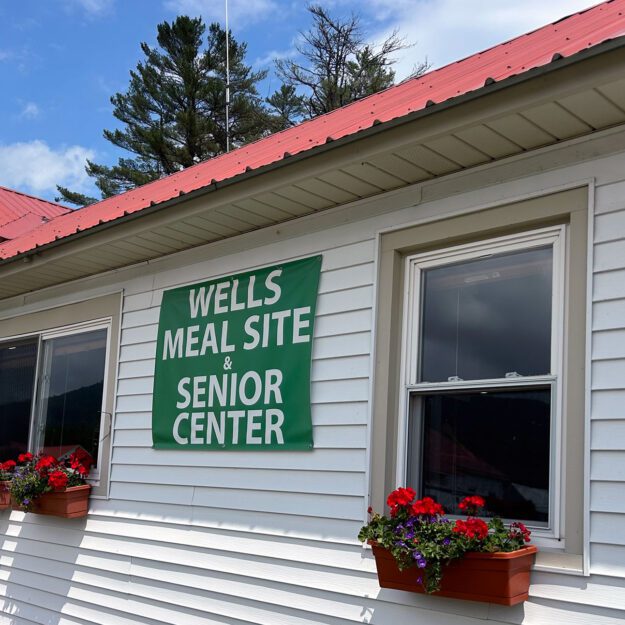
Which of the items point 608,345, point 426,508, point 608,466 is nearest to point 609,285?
point 608,345

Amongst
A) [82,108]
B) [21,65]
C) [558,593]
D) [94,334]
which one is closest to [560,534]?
[558,593]

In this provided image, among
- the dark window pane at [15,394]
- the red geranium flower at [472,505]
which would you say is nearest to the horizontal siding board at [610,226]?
the red geranium flower at [472,505]

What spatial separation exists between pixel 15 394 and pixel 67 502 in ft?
5.81

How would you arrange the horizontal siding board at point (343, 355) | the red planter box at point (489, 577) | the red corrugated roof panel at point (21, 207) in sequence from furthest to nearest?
the red corrugated roof panel at point (21, 207) → the horizontal siding board at point (343, 355) → the red planter box at point (489, 577)

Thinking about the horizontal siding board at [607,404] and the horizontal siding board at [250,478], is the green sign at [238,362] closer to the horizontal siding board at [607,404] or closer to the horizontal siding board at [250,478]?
the horizontal siding board at [250,478]

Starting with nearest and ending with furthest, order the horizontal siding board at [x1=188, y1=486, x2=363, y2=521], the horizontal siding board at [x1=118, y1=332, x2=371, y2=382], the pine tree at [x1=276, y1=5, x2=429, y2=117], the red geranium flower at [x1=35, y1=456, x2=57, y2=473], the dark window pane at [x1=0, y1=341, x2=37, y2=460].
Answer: the horizontal siding board at [x1=188, y1=486, x2=363, y2=521] < the horizontal siding board at [x1=118, y1=332, x2=371, y2=382] < the red geranium flower at [x1=35, y1=456, x2=57, y2=473] < the dark window pane at [x1=0, y1=341, x2=37, y2=460] < the pine tree at [x1=276, y1=5, x2=429, y2=117]

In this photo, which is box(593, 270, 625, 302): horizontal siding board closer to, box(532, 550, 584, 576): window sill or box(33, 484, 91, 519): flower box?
box(532, 550, 584, 576): window sill

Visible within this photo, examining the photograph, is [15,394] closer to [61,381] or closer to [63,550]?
[61,381]

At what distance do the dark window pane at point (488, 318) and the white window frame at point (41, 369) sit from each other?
299cm

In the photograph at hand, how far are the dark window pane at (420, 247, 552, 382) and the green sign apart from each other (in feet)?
2.73

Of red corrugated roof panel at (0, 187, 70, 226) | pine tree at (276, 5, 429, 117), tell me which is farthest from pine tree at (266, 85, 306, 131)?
red corrugated roof panel at (0, 187, 70, 226)

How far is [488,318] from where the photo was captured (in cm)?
435

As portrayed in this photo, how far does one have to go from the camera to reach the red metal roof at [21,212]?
9.88 metres

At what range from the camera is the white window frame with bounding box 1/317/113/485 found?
6617mm
